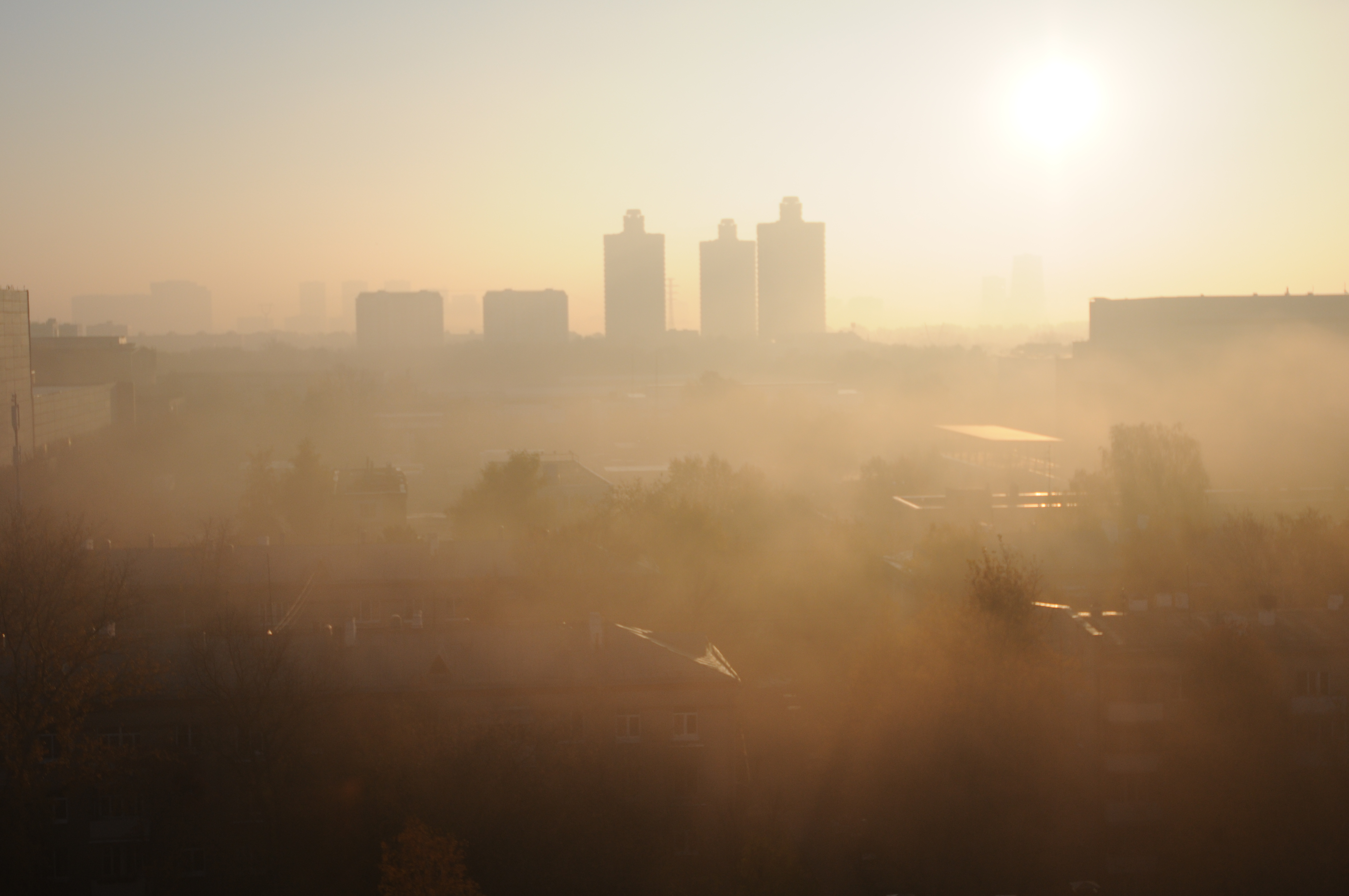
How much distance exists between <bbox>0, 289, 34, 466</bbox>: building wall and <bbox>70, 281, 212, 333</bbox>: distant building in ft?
147

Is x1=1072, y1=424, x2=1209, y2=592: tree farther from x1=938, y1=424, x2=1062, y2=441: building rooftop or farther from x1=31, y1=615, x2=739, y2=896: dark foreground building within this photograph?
x1=31, y1=615, x2=739, y2=896: dark foreground building

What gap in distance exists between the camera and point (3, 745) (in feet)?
11.8

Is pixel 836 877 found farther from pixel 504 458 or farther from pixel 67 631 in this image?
pixel 504 458

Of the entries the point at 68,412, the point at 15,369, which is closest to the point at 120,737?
the point at 15,369

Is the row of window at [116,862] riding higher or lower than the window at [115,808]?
lower

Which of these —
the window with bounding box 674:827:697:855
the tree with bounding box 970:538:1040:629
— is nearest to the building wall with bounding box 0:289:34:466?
the window with bounding box 674:827:697:855

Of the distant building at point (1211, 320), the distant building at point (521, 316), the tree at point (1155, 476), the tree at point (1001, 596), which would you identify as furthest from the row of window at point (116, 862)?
the distant building at point (521, 316)

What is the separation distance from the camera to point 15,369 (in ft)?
36.2

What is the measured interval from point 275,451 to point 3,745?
13.3 metres

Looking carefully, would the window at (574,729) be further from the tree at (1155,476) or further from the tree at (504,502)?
the tree at (1155,476)

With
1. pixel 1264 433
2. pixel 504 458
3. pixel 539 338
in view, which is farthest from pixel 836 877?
pixel 539 338

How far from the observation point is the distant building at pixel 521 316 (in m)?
42.9

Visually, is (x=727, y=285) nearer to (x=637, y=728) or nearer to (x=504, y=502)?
(x=504, y=502)

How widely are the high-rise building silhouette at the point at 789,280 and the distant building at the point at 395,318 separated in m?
12.8
